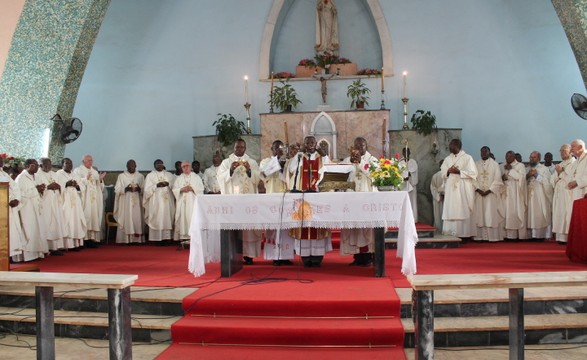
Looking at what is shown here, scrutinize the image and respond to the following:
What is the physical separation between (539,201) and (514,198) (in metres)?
0.49

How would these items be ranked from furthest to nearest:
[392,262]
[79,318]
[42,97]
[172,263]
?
[42,97] → [172,263] → [392,262] → [79,318]

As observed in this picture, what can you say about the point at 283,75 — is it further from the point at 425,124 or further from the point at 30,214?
the point at 30,214

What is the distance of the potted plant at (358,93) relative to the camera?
13.9 m

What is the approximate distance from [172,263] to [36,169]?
318cm

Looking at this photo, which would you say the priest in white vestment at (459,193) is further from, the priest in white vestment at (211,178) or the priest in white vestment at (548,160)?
the priest in white vestment at (211,178)

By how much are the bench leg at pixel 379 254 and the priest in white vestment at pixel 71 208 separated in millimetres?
6747

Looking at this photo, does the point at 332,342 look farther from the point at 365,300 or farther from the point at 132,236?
the point at 132,236

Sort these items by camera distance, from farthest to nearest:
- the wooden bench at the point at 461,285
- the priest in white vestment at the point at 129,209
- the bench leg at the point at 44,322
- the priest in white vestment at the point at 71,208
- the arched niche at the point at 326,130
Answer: the arched niche at the point at 326,130
the priest in white vestment at the point at 129,209
the priest in white vestment at the point at 71,208
the bench leg at the point at 44,322
the wooden bench at the point at 461,285

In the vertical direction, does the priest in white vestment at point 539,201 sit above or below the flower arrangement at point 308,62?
below

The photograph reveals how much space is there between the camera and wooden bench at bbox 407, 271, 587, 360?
409 cm

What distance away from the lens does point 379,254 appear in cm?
708

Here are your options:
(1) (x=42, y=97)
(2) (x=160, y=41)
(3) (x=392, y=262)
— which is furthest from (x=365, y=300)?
(2) (x=160, y=41)

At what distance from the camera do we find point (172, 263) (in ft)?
29.9

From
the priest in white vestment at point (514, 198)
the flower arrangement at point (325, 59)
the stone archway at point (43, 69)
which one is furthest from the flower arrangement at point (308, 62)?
the priest in white vestment at point (514, 198)
